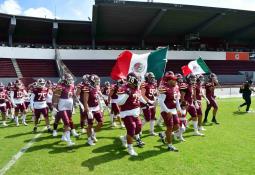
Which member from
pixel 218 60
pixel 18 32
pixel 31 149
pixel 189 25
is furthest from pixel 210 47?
pixel 31 149

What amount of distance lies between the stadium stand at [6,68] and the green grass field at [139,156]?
27761 mm

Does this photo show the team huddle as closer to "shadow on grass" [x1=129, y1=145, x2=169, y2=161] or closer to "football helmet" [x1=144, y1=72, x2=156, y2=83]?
"football helmet" [x1=144, y1=72, x2=156, y2=83]

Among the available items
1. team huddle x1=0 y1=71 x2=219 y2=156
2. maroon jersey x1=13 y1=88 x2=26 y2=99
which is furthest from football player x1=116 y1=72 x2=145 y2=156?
maroon jersey x1=13 y1=88 x2=26 y2=99

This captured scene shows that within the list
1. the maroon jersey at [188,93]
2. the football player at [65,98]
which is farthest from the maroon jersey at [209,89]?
the football player at [65,98]

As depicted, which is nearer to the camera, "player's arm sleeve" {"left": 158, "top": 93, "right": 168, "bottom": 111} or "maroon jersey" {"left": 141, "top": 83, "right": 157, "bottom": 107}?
"player's arm sleeve" {"left": 158, "top": 93, "right": 168, "bottom": 111}

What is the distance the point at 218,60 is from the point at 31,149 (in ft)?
148

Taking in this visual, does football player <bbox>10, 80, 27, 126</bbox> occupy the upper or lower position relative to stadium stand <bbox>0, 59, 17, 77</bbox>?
lower

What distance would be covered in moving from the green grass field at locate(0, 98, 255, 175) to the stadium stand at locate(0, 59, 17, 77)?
2776 cm

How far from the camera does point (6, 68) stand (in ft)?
129

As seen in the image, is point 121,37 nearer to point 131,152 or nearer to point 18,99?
point 18,99

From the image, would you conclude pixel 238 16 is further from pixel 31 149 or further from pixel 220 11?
pixel 31 149

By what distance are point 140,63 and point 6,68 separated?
28843mm

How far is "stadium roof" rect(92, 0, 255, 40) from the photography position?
40000mm

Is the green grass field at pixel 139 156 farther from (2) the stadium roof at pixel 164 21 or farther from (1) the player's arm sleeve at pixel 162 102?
(2) the stadium roof at pixel 164 21
